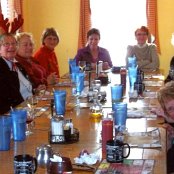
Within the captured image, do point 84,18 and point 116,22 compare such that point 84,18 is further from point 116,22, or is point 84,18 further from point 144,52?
point 144,52

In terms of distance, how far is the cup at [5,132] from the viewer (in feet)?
7.23

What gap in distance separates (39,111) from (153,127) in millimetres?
853

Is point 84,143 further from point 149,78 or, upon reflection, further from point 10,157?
point 149,78

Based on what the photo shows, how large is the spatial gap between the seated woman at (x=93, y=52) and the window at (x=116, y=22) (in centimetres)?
95

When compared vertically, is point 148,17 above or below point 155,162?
above

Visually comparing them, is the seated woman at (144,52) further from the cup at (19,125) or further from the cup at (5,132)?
the cup at (5,132)

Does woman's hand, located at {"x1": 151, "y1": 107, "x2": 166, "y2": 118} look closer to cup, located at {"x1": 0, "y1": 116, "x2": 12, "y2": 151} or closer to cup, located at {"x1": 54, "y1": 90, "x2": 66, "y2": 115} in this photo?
cup, located at {"x1": 54, "y1": 90, "x2": 66, "y2": 115}

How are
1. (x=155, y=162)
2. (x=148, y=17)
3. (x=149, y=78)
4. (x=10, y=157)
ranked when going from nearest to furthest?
(x=155, y=162) < (x=10, y=157) < (x=149, y=78) < (x=148, y=17)

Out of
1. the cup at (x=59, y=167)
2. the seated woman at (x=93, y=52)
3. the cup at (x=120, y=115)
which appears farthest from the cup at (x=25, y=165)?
the seated woman at (x=93, y=52)

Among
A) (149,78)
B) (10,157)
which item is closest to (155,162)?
(10,157)

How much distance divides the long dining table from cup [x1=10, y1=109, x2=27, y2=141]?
3cm

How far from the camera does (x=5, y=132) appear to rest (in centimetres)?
223

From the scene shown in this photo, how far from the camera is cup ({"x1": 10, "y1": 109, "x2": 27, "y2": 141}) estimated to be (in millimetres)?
2346

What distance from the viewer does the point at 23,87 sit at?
→ 167 inches
